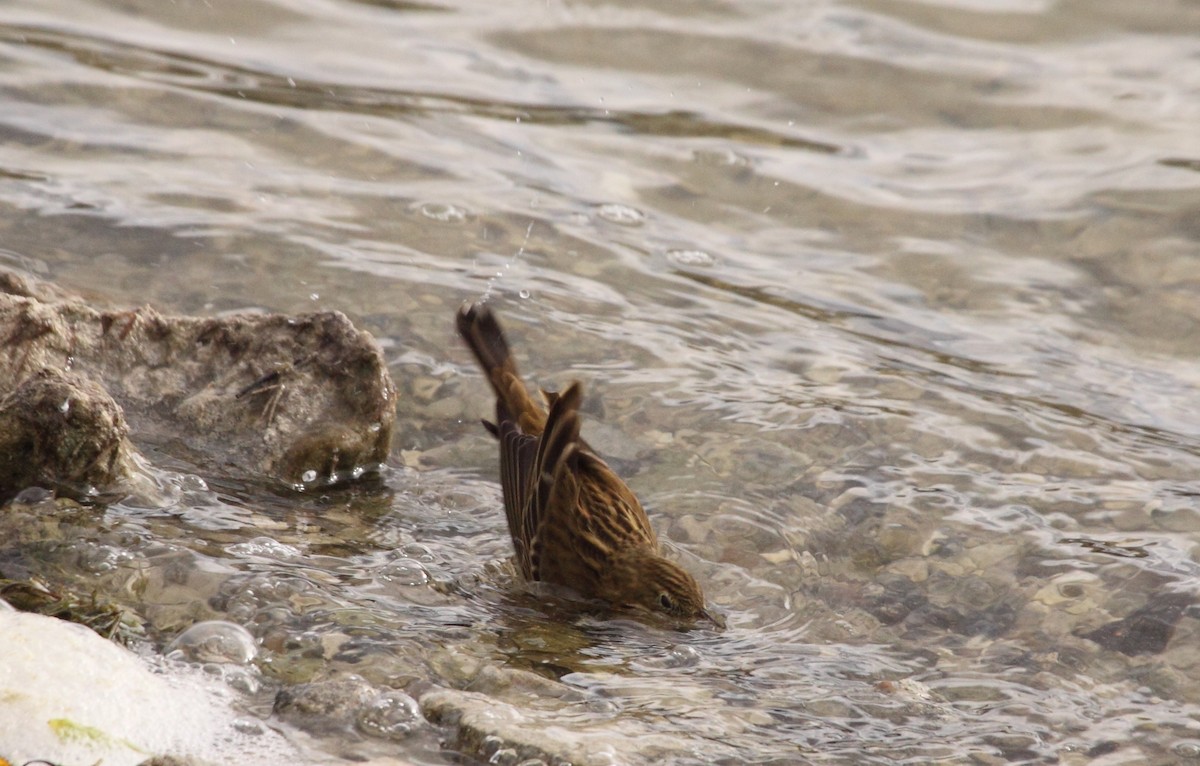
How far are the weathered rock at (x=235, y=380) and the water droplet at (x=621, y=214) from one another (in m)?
3.54

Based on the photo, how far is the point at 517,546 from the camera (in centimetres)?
540

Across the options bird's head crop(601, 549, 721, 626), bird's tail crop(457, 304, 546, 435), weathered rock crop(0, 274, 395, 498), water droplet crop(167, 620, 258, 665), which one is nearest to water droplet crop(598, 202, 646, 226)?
bird's tail crop(457, 304, 546, 435)

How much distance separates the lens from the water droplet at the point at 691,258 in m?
8.46

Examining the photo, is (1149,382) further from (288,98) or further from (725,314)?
(288,98)

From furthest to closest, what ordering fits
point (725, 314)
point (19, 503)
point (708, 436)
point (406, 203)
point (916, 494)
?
point (406, 203)
point (725, 314)
point (708, 436)
point (916, 494)
point (19, 503)

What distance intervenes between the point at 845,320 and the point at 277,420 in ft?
11.6

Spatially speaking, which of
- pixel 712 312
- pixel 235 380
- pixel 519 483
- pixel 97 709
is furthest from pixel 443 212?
pixel 97 709

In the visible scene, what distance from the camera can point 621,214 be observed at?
905 centimetres

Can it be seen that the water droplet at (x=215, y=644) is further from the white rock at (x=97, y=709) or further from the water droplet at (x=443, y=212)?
the water droplet at (x=443, y=212)

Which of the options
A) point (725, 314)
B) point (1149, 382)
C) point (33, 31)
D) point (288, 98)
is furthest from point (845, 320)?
point (33, 31)

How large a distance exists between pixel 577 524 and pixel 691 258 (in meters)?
3.53

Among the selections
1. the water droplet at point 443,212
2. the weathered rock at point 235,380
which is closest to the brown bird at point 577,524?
the weathered rock at point 235,380

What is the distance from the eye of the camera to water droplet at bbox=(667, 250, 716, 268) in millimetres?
8459

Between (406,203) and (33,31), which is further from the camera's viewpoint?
(33,31)
